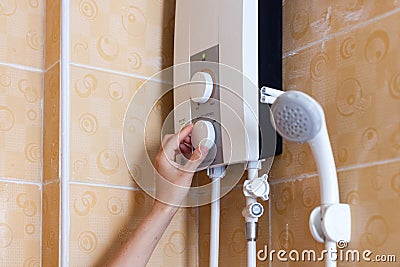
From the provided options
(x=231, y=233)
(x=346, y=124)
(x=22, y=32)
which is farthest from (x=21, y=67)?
(x=346, y=124)

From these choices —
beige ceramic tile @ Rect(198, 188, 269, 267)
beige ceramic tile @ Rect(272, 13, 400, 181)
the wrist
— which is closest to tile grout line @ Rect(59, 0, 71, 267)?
the wrist

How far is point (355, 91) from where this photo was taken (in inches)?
42.1

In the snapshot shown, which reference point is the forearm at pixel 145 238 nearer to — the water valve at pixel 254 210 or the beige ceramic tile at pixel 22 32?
the water valve at pixel 254 210

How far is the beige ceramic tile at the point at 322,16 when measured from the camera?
1057 millimetres

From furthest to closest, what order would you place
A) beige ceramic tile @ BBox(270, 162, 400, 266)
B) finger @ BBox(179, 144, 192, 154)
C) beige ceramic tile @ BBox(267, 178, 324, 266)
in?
finger @ BBox(179, 144, 192, 154) → beige ceramic tile @ BBox(267, 178, 324, 266) → beige ceramic tile @ BBox(270, 162, 400, 266)

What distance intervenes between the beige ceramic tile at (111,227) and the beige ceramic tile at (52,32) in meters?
0.26

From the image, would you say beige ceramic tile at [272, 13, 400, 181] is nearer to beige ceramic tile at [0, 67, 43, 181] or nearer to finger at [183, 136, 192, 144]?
finger at [183, 136, 192, 144]

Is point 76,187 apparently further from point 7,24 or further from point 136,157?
point 7,24

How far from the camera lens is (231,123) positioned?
1.17 metres

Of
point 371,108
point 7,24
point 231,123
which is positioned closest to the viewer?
point 371,108

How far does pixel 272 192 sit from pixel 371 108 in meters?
0.26

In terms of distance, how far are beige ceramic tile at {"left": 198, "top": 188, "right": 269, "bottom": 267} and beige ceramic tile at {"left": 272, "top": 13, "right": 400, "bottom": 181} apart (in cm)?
12

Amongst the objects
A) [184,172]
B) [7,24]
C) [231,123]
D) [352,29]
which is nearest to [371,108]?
[352,29]

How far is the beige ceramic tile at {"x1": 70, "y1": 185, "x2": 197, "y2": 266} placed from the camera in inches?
47.5
